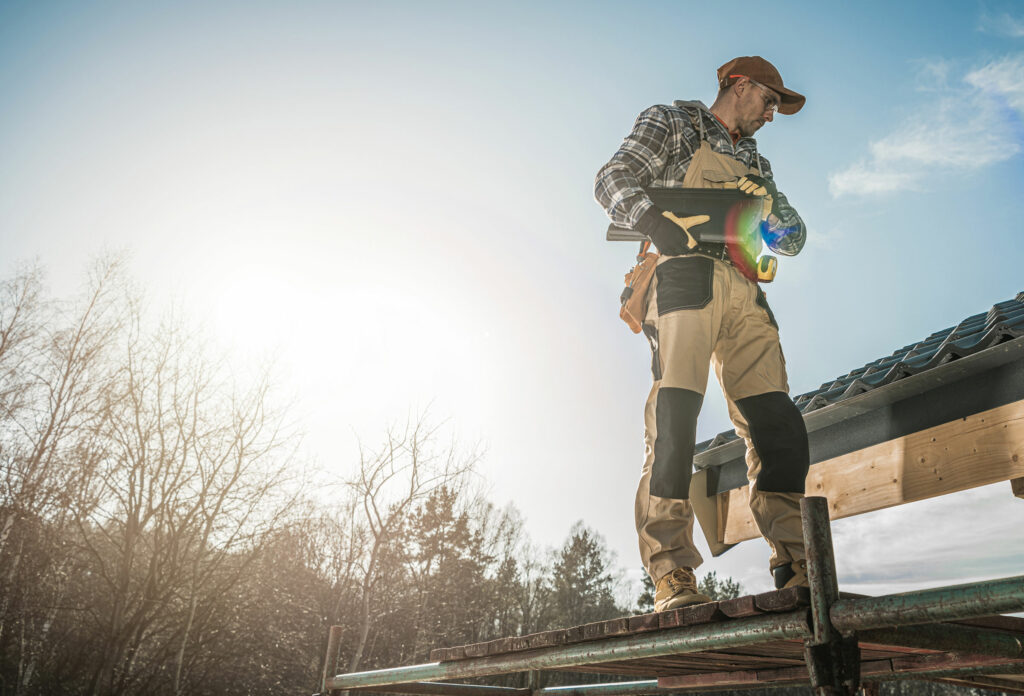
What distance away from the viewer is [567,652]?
189cm

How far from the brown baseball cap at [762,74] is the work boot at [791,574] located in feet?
6.39

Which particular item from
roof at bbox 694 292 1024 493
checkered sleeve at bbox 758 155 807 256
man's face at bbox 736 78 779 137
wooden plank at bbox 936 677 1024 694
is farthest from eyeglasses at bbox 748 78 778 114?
wooden plank at bbox 936 677 1024 694

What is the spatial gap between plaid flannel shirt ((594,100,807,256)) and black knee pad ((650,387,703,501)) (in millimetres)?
722

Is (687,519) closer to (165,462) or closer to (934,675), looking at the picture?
(934,675)

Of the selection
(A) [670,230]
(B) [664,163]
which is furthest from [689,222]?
(B) [664,163]

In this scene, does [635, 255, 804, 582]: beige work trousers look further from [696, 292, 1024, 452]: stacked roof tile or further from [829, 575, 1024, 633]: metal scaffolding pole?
[696, 292, 1024, 452]: stacked roof tile

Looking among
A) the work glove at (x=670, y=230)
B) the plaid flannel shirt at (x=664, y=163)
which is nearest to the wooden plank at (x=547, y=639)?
the work glove at (x=670, y=230)

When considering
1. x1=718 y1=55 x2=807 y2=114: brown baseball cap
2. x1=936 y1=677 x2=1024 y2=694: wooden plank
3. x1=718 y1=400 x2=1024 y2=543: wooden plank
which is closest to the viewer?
x1=718 y1=55 x2=807 y2=114: brown baseball cap

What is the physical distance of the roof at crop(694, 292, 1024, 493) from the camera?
335cm

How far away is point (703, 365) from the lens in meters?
2.23

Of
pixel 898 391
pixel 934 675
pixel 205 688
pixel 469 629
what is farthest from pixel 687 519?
pixel 469 629

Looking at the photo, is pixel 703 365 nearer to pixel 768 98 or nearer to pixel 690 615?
Result: pixel 690 615

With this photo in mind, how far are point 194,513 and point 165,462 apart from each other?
3.72 ft

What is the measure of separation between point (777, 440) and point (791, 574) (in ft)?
1.51
